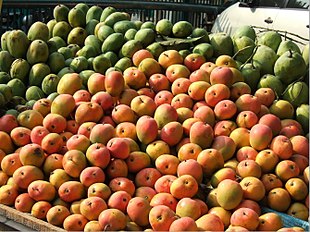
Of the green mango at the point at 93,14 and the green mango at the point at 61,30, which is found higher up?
the green mango at the point at 93,14

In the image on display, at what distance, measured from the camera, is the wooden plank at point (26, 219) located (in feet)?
7.25

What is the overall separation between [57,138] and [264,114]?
1.22m

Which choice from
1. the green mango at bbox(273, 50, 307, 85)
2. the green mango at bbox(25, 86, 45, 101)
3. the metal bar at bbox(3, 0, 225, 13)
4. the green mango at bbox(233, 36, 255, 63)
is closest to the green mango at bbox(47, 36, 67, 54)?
the green mango at bbox(25, 86, 45, 101)

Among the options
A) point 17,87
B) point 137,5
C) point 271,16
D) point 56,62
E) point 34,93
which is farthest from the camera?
point 137,5

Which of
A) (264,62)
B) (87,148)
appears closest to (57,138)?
(87,148)

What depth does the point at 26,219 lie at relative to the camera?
2283 millimetres

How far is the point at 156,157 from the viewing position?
2.57 m

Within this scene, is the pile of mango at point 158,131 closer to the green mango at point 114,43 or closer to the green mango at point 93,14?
the green mango at point 114,43

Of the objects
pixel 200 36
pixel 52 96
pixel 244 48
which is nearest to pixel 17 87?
pixel 52 96

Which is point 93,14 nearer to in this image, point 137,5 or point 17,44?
point 17,44

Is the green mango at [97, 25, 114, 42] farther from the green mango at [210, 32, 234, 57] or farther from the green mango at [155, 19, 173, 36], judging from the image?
the green mango at [210, 32, 234, 57]

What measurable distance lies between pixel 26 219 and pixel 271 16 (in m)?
4.13

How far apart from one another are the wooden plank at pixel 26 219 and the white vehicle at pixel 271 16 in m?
3.42

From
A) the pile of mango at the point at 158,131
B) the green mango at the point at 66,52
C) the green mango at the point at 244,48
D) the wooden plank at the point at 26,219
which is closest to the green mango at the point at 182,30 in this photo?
the pile of mango at the point at 158,131
